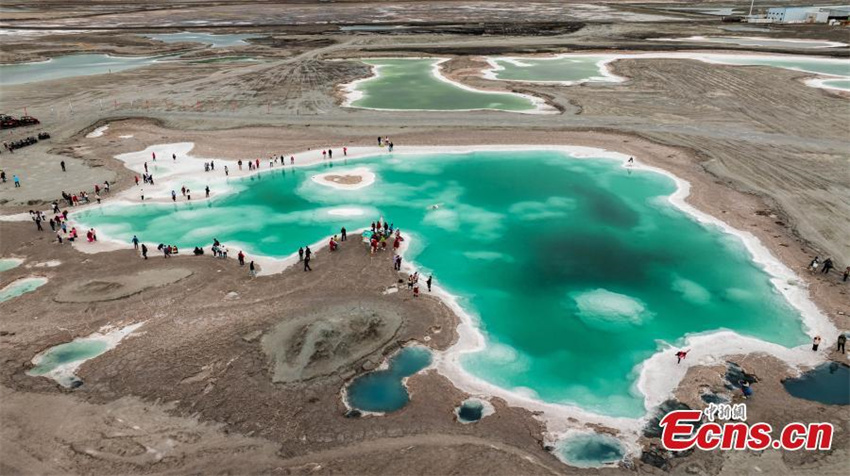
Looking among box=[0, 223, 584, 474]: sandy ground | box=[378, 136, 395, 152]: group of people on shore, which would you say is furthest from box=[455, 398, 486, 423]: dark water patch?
box=[378, 136, 395, 152]: group of people on shore

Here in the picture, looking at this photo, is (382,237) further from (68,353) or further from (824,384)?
(824,384)

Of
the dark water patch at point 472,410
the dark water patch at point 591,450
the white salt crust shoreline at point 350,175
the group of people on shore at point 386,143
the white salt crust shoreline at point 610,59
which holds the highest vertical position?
the white salt crust shoreline at point 610,59

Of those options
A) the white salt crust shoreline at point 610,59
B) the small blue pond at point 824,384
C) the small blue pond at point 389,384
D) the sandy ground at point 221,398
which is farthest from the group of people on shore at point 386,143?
the small blue pond at point 824,384

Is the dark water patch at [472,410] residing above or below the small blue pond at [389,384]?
below

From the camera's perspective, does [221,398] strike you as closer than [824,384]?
Yes

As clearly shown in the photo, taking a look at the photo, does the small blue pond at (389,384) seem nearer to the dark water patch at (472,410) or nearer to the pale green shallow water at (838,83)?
→ the dark water patch at (472,410)

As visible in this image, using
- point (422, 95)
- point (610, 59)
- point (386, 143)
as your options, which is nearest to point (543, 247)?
point (386, 143)

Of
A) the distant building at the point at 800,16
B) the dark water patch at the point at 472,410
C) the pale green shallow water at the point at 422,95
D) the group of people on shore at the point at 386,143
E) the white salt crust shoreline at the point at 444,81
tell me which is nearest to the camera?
the dark water patch at the point at 472,410

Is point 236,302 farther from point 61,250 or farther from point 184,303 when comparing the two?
point 61,250

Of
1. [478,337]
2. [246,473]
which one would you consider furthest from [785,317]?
[246,473]
